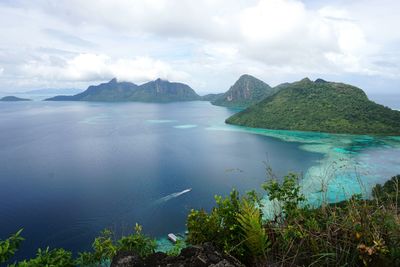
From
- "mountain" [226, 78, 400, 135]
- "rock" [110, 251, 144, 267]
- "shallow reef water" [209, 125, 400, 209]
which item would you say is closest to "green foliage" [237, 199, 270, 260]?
"rock" [110, 251, 144, 267]

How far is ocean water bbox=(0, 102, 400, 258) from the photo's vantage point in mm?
26312

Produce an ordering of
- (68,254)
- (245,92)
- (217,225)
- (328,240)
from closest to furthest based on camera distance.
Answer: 1. (328,240)
2. (217,225)
3. (68,254)
4. (245,92)

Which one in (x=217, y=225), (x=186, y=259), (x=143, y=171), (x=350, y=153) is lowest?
(x=143, y=171)

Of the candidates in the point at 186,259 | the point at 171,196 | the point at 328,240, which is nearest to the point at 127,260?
the point at 186,259

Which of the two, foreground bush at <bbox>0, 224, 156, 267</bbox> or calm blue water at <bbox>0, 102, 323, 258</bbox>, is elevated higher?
foreground bush at <bbox>0, 224, 156, 267</bbox>

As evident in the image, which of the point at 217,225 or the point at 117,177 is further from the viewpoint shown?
the point at 117,177

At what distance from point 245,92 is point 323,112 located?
3466 inches

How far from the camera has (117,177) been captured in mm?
38750

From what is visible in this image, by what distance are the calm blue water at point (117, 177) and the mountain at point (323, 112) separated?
17547 millimetres

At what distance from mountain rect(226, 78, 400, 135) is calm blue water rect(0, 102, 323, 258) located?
17.5 m

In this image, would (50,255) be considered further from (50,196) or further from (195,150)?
(195,150)

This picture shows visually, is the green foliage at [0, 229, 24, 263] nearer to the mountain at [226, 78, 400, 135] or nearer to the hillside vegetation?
the hillside vegetation

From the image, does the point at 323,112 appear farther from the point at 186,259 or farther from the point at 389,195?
the point at 186,259

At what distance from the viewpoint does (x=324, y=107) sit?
8525 cm
